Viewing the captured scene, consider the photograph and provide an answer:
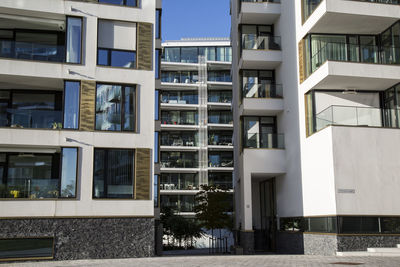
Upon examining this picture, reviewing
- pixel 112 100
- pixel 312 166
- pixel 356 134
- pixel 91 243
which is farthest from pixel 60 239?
pixel 356 134

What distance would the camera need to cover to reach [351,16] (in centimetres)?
2155

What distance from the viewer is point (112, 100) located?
68.6 feet

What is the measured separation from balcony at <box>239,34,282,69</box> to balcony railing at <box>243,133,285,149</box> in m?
4.41

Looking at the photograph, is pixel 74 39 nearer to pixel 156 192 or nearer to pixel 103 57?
pixel 103 57

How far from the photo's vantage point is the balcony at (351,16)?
69.8ft

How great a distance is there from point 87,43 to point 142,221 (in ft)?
27.4

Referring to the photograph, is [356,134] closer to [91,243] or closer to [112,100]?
[112,100]

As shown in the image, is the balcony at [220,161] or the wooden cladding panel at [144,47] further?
the balcony at [220,161]

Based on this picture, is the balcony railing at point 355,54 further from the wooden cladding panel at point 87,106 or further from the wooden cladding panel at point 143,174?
the wooden cladding panel at point 87,106

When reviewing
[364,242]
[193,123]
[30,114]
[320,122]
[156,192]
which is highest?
[193,123]

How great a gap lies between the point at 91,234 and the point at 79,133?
434 centimetres

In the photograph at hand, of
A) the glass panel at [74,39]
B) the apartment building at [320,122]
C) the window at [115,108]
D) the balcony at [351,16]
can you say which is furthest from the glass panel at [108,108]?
the balcony at [351,16]

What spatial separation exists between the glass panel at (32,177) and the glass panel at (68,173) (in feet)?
1.11

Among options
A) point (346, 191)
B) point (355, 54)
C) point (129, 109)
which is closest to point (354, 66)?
point (355, 54)
